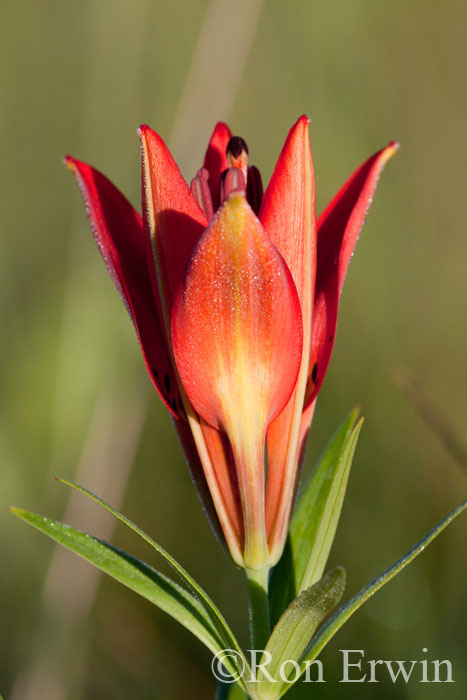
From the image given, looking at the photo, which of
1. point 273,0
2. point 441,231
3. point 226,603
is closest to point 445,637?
point 226,603

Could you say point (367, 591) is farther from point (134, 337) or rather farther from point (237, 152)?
point (134, 337)

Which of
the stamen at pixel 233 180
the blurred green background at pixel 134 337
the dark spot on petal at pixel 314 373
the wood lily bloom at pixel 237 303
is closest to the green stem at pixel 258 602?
the wood lily bloom at pixel 237 303

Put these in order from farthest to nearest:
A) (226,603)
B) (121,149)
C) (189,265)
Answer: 1. (121,149)
2. (226,603)
3. (189,265)

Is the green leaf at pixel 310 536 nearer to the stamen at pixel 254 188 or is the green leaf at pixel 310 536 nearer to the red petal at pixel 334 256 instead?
the red petal at pixel 334 256

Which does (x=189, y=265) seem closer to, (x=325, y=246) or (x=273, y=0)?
(x=325, y=246)

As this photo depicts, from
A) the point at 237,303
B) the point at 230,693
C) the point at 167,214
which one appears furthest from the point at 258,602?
the point at 167,214

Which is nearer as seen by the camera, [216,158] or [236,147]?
[236,147]
